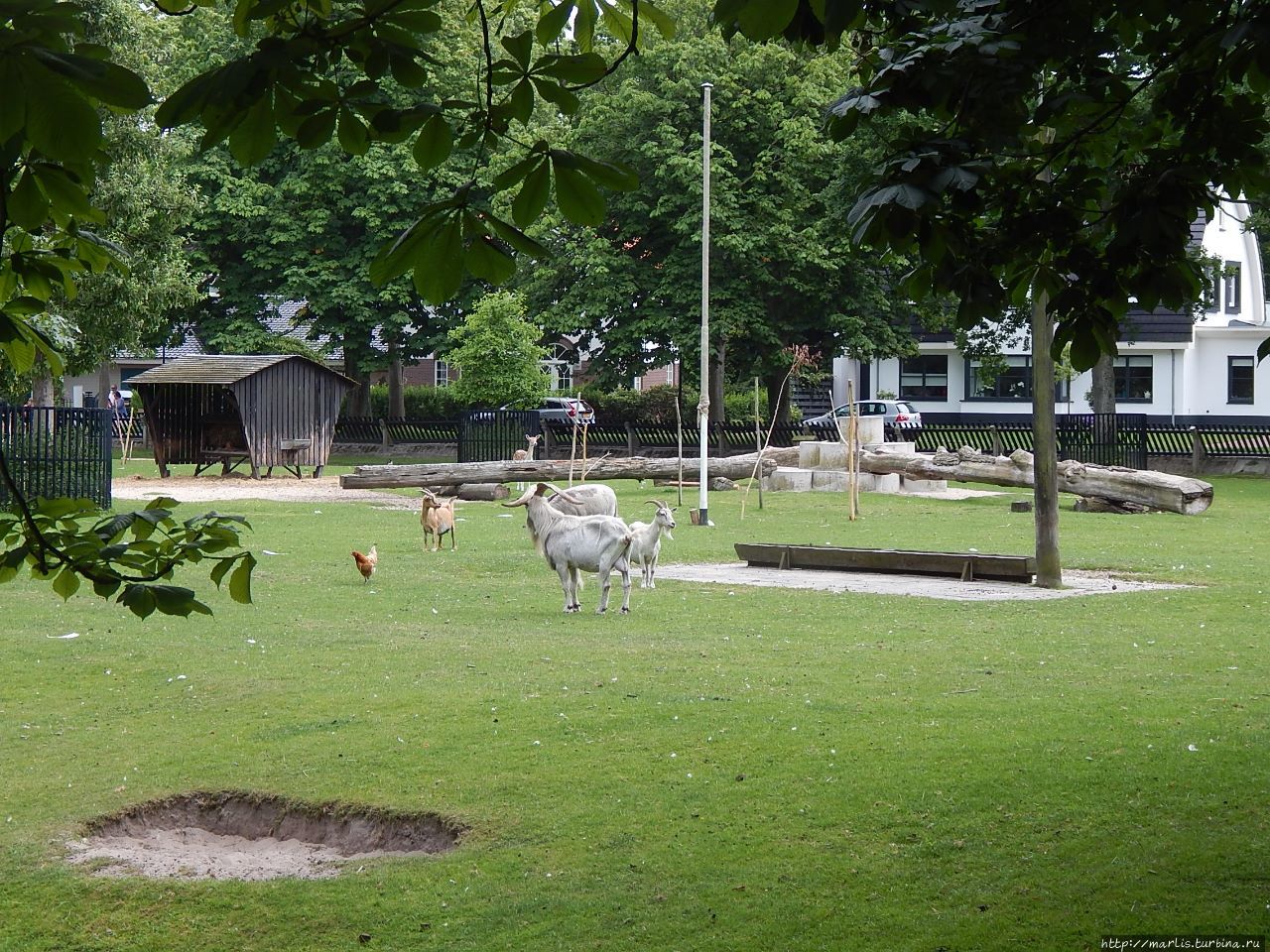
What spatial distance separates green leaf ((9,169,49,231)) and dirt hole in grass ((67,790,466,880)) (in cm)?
407

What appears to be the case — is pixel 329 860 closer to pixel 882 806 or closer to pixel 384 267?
pixel 882 806

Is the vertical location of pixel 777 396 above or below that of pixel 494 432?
above

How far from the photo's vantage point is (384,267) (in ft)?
10.2

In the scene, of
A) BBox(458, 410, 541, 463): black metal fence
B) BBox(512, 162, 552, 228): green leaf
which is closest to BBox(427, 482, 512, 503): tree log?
BBox(458, 410, 541, 463): black metal fence

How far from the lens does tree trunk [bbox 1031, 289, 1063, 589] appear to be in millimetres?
16625

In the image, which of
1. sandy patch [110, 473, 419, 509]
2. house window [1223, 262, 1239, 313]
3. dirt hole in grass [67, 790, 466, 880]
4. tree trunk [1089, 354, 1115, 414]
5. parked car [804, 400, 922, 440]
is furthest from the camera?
house window [1223, 262, 1239, 313]

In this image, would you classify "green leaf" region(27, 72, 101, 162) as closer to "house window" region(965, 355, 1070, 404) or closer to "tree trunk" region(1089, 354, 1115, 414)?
"tree trunk" region(1089, 354, 1115, 414)

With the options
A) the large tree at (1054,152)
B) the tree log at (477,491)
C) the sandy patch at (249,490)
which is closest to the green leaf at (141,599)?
the large tree at (1054,152)

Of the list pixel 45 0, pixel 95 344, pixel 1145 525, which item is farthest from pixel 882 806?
pixel 95 344

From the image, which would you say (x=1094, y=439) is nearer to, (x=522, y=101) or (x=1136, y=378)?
(x=1136, y=378)

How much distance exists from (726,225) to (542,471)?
531 inches

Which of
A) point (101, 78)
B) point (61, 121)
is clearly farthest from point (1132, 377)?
point (61, 121)

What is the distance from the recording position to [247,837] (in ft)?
25.5

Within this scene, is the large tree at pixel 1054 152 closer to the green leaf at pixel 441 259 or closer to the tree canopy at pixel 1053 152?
the tree canopy at pixel 1053 152
